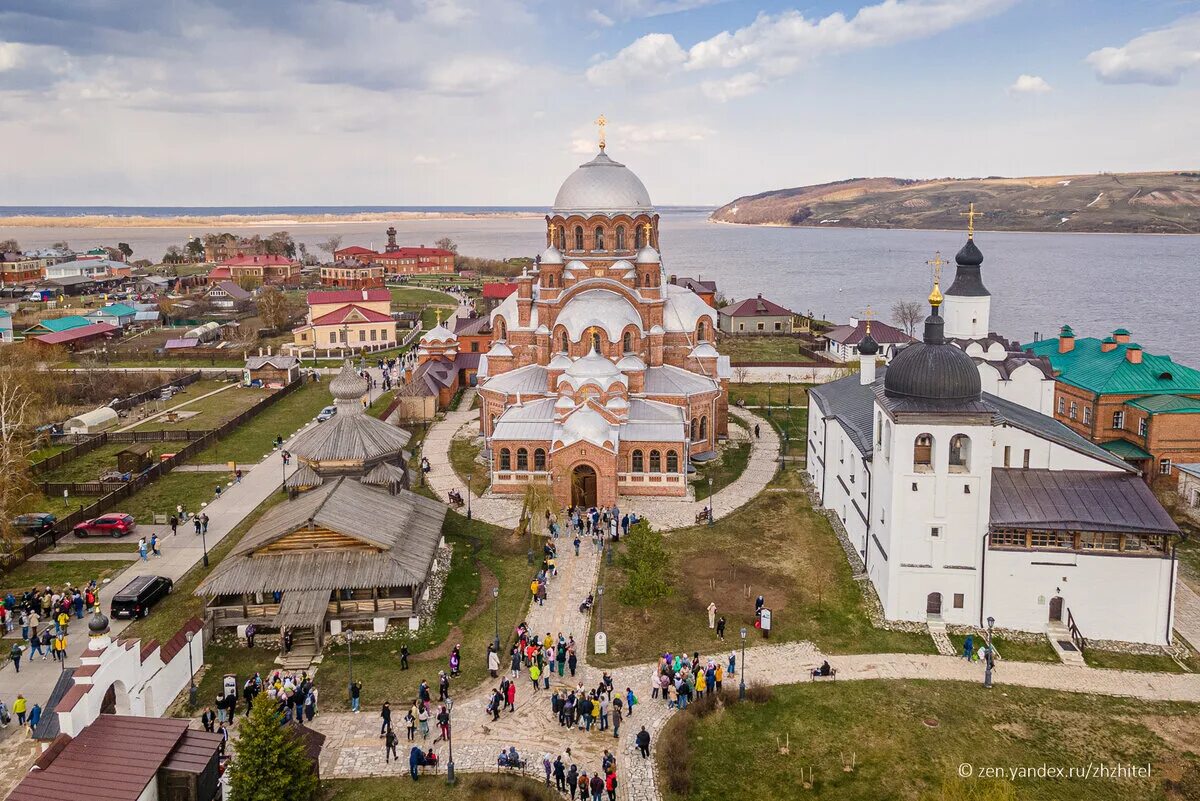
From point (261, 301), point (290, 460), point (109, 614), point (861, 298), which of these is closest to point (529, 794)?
point (109, 614)

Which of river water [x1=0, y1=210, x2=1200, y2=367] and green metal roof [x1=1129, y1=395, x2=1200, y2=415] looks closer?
green metal roof [x1=1129, y1=395, x2=1200, y2=415]

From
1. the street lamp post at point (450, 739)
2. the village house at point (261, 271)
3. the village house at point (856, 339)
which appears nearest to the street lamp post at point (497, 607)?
the street lamp post at point (450, 739)

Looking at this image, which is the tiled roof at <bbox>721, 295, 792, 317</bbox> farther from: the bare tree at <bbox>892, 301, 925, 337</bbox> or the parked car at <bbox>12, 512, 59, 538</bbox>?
the parked car at <bbox>12, 512, 59, 538</bbox>

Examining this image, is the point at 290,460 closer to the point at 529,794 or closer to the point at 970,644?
the point at 529,794

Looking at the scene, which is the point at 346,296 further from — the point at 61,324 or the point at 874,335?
the point at 874,335

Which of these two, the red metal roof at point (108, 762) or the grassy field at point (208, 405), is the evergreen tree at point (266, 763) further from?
the grassy field at point (208, 405)

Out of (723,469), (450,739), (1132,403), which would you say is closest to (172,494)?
(450,739)

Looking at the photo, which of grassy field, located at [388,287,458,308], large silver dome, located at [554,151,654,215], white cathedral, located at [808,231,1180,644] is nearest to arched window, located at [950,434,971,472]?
white cathedral, located at [808,231,1180,644]
